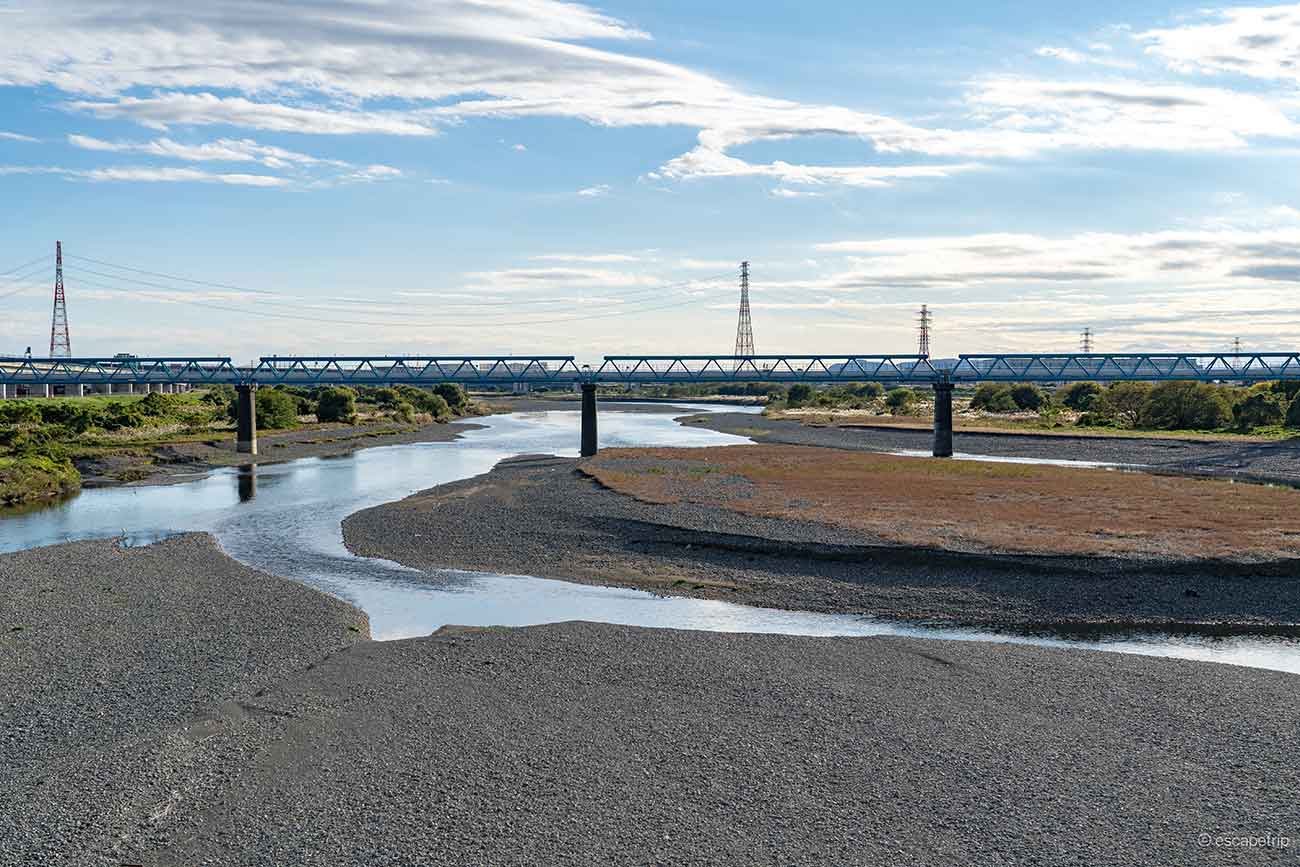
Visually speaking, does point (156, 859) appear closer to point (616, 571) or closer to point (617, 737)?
point (617, 737)

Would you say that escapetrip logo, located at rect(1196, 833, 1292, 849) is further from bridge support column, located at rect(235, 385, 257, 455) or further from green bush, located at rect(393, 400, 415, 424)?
green bush, located at rect(393, 400, 415, 424)

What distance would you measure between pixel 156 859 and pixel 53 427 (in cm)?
8312

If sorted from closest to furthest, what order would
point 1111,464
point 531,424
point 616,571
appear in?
point 616,571, point 1111,464, point 531,424

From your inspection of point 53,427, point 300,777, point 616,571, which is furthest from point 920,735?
point 53,427

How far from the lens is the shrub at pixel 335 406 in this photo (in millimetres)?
127438

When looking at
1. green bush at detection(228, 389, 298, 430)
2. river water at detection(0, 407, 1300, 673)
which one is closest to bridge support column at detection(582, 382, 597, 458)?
river water at detection(0, 407, 1300, 673)

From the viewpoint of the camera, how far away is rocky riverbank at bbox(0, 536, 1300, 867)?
47.1ft

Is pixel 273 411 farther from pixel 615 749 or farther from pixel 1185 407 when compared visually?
pixel 615 749

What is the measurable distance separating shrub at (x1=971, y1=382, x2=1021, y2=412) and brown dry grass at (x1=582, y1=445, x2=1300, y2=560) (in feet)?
264

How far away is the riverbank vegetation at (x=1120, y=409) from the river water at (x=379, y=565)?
68.5 m

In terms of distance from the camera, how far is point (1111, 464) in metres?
70.5

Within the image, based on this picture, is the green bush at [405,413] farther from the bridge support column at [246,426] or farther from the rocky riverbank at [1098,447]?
the bridge support column at [246,426]

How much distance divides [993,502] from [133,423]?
80327mm

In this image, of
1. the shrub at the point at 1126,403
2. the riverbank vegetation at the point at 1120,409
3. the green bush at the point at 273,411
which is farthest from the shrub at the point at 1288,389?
the green bush at the point at 273,411
